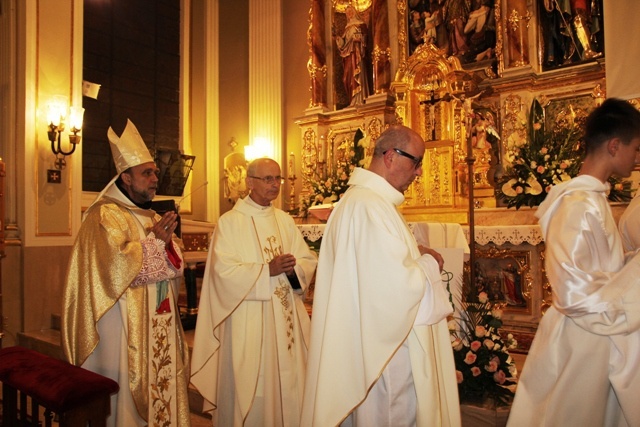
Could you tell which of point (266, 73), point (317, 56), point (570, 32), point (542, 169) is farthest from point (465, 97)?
point (266, 73)

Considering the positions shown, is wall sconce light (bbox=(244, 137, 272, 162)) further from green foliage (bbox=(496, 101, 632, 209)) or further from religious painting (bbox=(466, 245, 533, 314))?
religious painting (bbox=(466, 245, 533, 314))

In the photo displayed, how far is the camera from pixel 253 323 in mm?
3463

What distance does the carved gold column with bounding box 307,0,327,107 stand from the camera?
9055mm

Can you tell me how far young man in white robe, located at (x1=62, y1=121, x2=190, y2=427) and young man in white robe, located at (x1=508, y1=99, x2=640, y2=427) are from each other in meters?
2.16

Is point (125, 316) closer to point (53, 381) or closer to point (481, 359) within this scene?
point (53, 381)

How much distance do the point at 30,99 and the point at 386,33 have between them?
5.31 metres

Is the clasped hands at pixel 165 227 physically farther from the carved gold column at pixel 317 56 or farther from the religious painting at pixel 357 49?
the carved gold column at pixel 317 56

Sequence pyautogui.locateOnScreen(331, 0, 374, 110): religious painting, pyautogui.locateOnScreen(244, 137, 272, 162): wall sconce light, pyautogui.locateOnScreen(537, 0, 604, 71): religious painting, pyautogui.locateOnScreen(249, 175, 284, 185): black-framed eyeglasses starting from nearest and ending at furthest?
pyautogui.locateOnScreen(249, 175, 284, 185): black-framed eyeglasses → pyautogui.locateOnScreen(537, 0, 604, 71): religious painting → pyautogui.locateOnScreen(331, 0, 374, 110): religious painting → pyautogui.locateOnScreen(244, 137, 272, 162): wall sconce light

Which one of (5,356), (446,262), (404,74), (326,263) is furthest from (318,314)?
(404,74)

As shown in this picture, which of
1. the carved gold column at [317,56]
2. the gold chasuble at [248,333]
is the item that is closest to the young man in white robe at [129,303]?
the gold chasuble at [248,333]

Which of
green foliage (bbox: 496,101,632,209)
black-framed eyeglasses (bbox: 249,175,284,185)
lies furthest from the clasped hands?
green foliage (bbox: 496,101,632,209)

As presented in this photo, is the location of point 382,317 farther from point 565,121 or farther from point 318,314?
point 565,121

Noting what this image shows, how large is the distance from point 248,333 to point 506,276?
134 inches

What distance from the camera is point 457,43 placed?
7.67m
